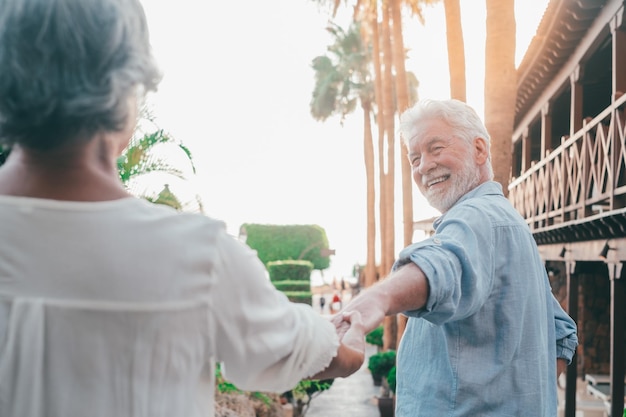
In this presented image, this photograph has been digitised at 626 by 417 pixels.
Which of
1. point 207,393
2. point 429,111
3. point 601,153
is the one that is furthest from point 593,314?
point 207,393

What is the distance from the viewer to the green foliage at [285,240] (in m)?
49.9

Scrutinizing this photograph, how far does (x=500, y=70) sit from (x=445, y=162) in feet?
17.0

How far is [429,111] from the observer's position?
2.55m

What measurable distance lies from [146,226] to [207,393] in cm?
36

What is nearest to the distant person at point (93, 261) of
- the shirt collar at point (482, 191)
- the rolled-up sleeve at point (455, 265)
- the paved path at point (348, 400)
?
the rolled-up sleeve at point (455, 265)

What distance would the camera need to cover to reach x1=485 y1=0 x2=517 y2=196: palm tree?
7.18 m

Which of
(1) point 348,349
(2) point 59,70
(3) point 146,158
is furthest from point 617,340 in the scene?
(2) point 59,70

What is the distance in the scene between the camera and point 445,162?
2.53m

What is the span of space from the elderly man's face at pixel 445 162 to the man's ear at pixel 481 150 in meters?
0.02

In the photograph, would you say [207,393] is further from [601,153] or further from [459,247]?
[601,153]

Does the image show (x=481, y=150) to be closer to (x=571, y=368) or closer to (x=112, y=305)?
(x=112, y=305)

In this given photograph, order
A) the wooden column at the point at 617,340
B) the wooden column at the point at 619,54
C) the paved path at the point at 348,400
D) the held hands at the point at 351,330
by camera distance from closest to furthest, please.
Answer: the held hands at the point at 351,330 < the wooden column at the point at 617,340 < the wooden column at the point at 619,54 < the paved path at the point at 348,400

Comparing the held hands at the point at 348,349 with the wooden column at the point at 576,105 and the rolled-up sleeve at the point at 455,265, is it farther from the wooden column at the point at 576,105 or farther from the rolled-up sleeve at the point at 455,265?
the wooden column at the point at 576,105

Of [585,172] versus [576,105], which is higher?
[576,105]
